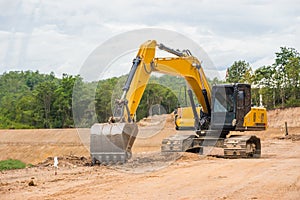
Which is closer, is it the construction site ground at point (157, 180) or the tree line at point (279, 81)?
the construction site ground at point (157, 180)

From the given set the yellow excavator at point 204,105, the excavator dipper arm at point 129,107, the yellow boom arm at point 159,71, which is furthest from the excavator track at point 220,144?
the excavator dipper arm at point 129,107

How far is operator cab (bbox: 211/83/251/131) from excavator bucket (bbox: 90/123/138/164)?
16.1ft

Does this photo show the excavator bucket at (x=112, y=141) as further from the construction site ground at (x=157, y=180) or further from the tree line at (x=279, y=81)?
the tree line at (x=279, y=81)

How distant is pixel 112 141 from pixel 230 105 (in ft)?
19.1

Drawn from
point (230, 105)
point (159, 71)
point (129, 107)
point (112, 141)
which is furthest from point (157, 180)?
point (230, 105)

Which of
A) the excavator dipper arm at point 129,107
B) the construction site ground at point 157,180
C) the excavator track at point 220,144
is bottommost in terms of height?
the construction site ground at point 157,180

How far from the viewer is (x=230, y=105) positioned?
16.9 m

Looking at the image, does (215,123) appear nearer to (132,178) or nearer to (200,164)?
(200,164)

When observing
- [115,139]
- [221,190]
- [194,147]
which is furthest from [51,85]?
[221,190]

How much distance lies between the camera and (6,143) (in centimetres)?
4772

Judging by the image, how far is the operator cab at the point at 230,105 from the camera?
55.2 ft

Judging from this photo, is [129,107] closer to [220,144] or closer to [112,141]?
[112,141]

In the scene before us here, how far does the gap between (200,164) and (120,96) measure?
3.19m

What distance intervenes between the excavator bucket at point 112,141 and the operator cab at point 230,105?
490 cm
